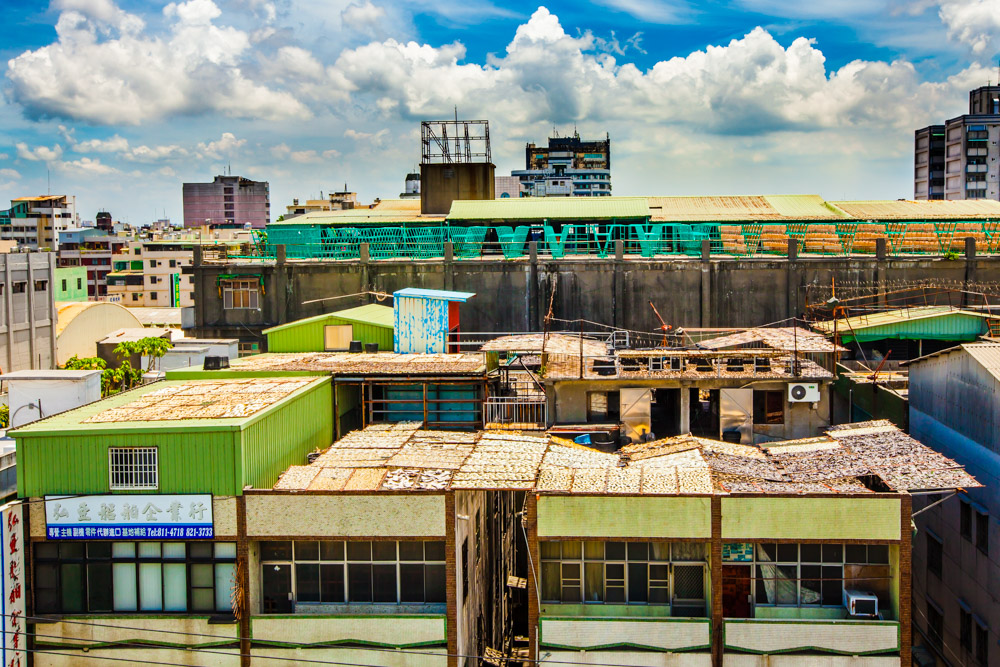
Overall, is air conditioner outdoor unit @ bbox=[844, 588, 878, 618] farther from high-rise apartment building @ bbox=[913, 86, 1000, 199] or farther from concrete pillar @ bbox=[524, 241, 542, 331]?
high-rise apartment building @ bbox=[913, 86, 1000, 199]

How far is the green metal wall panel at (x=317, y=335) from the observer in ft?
120

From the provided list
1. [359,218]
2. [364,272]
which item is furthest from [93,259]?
[364,272]

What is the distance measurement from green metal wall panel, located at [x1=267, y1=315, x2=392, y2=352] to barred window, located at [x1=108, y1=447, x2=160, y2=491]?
14.6 metres

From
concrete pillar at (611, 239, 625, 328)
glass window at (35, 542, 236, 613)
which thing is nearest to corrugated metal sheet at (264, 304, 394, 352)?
concrete pillar at (611, 239, 625, 328)

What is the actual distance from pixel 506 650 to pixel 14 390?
19.9m

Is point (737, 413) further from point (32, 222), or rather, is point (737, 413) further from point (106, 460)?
point (32, 222)

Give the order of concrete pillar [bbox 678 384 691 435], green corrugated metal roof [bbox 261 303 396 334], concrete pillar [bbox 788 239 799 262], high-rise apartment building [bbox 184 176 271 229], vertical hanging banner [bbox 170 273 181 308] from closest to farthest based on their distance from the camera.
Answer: concrete pillar [bbox 678 384 691 435], green corrugated metal roof [bbox 261 303 396 334], concrete pillar [bbox 788 239 799 262], vertical hanging banner [bbox 170 273 181 308], high-rise apartment building [bbox 184 176 271 229]

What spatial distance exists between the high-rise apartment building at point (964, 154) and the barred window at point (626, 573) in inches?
4452

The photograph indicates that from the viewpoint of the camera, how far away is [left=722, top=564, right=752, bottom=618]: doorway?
21.9 m

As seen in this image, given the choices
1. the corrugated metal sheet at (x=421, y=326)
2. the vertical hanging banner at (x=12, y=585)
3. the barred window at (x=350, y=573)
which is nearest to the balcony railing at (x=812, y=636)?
the barred window at (x=350, y=573)

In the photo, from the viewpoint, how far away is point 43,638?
73.3 feet

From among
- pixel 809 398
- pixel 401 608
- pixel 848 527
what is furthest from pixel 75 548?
pixel 809 398

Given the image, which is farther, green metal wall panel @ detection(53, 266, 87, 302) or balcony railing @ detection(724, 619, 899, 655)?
green metal wall panel @ detection(53, 266, 87, 302)

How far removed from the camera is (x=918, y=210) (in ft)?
182
